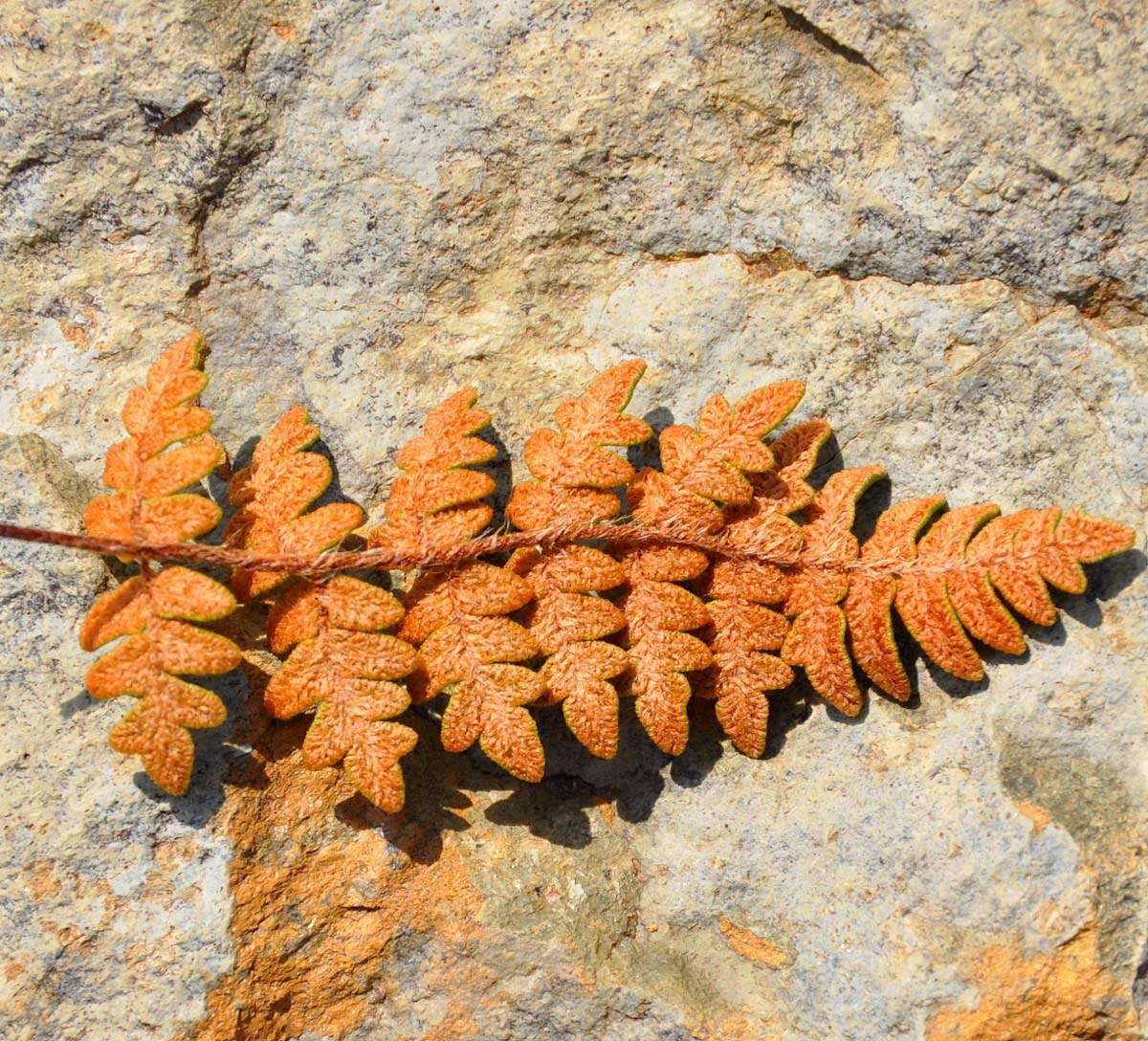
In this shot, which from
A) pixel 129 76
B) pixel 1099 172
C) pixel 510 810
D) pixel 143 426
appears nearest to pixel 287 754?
pixel 510 810

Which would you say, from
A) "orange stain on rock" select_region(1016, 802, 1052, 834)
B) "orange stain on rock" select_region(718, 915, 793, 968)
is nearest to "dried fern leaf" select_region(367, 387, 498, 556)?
"orange stain on rock" select_region(718, 915, 793, 968)

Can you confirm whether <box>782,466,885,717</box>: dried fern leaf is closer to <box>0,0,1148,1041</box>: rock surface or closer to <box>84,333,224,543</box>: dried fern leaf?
<box>0,0,1148,1041</box>: rock surface

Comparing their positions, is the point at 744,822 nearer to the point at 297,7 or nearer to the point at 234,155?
the point at 234,155

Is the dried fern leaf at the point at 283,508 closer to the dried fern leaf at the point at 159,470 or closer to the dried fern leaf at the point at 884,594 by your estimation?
the dried fern leaf at the point at 159,470

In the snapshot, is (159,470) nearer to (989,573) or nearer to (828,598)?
(828,598)

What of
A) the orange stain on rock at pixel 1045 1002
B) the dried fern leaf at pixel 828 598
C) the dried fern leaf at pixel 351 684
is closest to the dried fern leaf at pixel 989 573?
the dried fern leaf at pixel 828 598

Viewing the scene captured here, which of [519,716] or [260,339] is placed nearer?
[519,716]
